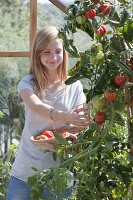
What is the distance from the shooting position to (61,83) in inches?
90.8

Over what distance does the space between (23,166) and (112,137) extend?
71 cm

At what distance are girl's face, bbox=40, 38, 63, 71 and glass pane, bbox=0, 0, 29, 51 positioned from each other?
112 inches

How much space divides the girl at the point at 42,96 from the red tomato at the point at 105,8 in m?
0.64

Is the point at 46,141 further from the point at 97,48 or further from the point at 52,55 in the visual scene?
the point at 97,48

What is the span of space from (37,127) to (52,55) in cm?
29

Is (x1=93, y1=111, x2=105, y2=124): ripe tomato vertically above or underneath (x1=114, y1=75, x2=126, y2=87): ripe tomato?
underneath

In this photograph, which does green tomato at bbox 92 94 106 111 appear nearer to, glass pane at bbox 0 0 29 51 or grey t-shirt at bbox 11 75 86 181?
grey t-shirt at bbox 11 75 86 181

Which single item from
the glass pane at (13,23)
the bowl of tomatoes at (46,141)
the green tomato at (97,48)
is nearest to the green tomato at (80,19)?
the green tomato at (97,48)

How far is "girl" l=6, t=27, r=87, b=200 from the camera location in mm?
2227

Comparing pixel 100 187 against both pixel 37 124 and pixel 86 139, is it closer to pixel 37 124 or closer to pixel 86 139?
pixel 86 139

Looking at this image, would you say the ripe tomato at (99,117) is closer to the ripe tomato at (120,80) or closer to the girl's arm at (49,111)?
the ripe tomato at (120,80)

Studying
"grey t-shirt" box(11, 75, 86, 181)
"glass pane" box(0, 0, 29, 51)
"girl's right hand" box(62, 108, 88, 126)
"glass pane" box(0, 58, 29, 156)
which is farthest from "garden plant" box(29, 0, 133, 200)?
"glass pane" box(0, 0, 29, 51)

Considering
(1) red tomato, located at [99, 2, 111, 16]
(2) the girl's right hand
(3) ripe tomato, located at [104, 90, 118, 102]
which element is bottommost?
(2) the girl's right hand

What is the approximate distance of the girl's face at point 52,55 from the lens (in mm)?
2244
